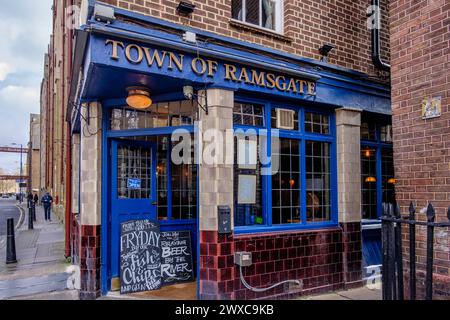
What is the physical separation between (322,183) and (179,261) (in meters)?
2.98

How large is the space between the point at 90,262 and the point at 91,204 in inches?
35.3

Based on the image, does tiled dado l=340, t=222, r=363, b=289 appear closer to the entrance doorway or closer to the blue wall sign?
the entrance doorway

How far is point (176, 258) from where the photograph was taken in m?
6.58

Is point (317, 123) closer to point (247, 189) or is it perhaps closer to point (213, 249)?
point (247, 189)

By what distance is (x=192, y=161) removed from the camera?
704 cm

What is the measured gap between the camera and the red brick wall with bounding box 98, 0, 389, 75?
213 inches

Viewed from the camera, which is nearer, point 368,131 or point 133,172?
point 133,172

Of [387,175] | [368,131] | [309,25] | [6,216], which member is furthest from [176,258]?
[6,216]

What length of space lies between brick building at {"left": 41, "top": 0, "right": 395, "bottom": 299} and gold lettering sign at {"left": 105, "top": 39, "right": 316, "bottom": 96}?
0.02m

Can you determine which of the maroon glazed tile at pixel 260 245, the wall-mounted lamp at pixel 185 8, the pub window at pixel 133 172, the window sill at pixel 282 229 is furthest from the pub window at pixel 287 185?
the wall-mounted lamp at pixel 185 8

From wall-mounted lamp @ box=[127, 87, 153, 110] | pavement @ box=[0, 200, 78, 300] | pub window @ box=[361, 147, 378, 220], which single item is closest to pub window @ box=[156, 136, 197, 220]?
wall-mounted lamp @ box=[127, 87, 153, 110]

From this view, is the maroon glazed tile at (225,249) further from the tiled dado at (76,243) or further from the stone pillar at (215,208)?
the tiled dado at (76,243)

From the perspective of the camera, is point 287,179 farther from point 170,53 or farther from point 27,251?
point 27,251
